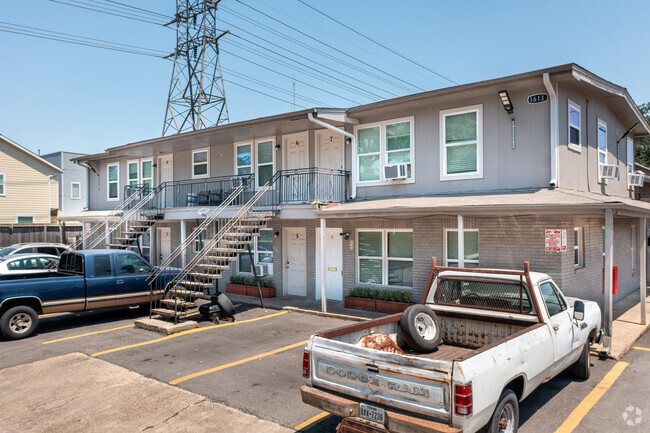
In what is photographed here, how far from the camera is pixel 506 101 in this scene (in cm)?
1050

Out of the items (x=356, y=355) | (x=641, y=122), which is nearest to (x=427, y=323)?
(x=356, y=355)

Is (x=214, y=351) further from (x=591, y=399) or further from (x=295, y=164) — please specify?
(x=295, y=164)

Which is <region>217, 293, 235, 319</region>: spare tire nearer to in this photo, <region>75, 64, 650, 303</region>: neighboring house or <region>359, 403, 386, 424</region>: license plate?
<region>75, 64, 650, 303</region>: neighboring house

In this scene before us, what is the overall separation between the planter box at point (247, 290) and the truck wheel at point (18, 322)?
6316mm

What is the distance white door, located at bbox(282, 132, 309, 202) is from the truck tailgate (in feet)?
29.1

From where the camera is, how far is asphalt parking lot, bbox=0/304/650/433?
5707mm

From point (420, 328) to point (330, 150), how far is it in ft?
30.2

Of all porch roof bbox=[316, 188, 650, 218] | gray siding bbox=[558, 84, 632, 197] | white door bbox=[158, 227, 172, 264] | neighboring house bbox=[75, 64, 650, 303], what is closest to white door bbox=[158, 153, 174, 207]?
white door bbox=[158, 227, 172, 264]

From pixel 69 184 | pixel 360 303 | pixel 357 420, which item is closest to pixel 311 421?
pixel 357 420

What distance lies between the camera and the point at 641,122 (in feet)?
51.5

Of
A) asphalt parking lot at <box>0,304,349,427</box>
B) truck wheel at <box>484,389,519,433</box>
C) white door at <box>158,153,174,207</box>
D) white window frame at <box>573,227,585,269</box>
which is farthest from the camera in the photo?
white door at <box>158,153,174,207</box>

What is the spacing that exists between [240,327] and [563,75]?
29.5ft

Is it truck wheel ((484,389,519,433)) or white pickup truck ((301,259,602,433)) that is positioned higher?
white pickup truck ((301,259,602,433))

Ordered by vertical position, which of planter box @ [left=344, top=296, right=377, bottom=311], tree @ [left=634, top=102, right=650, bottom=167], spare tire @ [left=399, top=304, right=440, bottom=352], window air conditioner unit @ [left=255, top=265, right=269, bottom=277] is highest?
tree @ [left=634, top=102, right=650, bottom=167]
